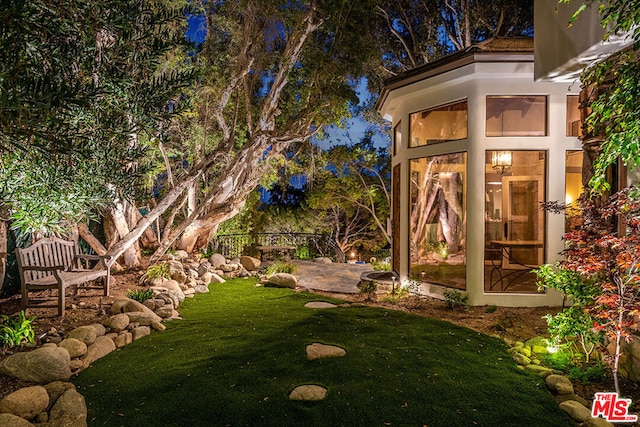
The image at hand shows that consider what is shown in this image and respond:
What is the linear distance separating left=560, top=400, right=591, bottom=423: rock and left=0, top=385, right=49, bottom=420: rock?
14.4ft

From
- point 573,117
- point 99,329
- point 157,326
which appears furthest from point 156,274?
point 573,117

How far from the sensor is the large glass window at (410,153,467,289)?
36.7 feet

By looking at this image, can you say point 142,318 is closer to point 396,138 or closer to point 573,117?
point 396,138

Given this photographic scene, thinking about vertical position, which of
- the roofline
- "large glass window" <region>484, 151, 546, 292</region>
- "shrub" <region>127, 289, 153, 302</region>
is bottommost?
"shrub" <region>127, 289, 153, 302</region>

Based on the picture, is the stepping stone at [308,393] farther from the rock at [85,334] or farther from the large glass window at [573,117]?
the large glass window at [573,117]

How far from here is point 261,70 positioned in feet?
39.0

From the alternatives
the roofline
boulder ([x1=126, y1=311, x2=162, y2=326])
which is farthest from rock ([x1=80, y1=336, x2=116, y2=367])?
the roofline

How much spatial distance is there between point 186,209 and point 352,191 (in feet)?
18.6

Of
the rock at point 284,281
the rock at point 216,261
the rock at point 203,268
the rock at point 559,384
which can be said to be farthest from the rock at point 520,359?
the rock at point 216,261

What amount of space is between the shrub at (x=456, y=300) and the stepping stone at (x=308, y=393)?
383 centimetres

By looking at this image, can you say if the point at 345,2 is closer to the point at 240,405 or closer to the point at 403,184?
the point at 403,184

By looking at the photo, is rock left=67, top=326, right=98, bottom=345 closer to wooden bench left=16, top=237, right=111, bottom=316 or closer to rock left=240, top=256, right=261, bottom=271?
wooden bench left=16, top=237, right=111, bottom=316

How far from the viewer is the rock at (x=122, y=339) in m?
5.00

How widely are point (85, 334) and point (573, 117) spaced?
8.24 metres
